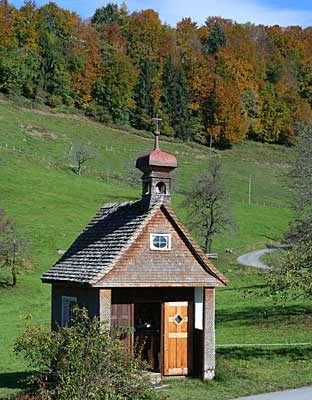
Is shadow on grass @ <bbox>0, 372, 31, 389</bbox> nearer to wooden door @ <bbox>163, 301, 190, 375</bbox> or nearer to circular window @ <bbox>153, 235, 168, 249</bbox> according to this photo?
wooden door @ <bbox>163, 301, 190, 375</bbox>

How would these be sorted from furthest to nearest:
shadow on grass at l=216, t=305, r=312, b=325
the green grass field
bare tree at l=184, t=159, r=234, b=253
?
bare tree at l=184, t=159, r=234, b=253, shadow on grass at l=216, t=305, r=312, b=325, the green grass field

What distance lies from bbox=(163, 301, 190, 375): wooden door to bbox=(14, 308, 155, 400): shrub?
12.5 feet

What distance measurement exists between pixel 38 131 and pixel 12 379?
78.2 meters

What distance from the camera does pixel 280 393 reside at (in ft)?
68.9

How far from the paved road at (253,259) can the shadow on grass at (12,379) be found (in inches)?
1260

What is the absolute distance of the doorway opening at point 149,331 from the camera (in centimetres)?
2372

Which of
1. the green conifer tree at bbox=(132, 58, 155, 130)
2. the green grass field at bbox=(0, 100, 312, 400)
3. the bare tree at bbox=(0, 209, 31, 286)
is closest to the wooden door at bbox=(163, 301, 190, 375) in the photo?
the green grass field at bbox=(0, 100, 312, 400)

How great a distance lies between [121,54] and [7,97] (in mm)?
29142

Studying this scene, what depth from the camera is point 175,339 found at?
23328 millimetres

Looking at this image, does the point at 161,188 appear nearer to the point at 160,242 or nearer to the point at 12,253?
the point at 160,242

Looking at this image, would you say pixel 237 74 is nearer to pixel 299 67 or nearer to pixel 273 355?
pixel 299 67

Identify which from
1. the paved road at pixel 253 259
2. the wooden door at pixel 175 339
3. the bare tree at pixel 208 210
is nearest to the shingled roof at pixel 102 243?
the wooden door at pixel 175 339

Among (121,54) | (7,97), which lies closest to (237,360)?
(7,97)

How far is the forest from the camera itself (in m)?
123
